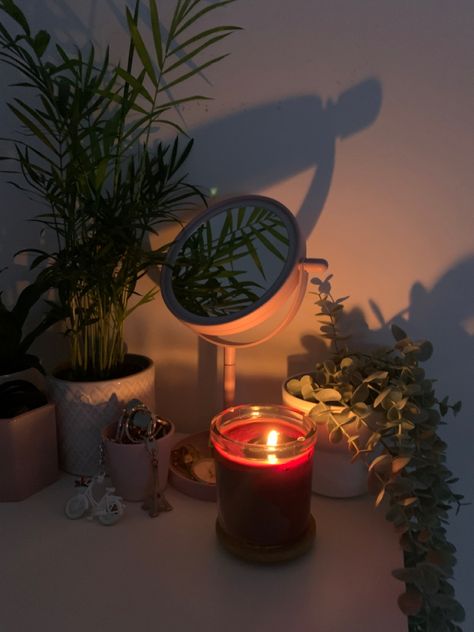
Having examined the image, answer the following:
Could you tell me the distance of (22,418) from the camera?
703 millimetres

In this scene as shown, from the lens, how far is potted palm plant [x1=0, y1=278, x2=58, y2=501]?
2.30ft

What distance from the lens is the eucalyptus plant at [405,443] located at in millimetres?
540

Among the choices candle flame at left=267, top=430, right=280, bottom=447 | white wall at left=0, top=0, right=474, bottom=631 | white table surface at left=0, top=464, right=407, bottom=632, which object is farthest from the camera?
white wall at left=0, top=0, right=474, bottom=631

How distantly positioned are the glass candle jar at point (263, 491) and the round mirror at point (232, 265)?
152 mm

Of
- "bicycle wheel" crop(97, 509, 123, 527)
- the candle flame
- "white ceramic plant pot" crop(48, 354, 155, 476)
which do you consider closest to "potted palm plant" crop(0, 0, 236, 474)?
"white ceramic plant pot" crop(48, 354, 155, 476)

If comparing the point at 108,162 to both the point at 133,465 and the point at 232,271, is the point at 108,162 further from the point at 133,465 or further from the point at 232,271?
the point at 133,465

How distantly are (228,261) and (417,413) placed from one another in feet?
1.07

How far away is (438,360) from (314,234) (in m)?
0.26

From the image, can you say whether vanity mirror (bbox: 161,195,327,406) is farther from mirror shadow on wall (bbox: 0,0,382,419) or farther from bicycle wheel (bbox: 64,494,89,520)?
bicycle wheel (bbox: 64,494,89,520)

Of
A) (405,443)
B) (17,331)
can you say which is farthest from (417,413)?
(17,331)

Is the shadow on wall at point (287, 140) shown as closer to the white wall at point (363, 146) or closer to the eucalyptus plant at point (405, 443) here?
the white wall at point (363, 146)

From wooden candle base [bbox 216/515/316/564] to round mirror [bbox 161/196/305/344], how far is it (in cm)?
25

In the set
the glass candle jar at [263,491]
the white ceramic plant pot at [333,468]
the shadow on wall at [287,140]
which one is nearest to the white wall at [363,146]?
the shadow on wall at [287,140]

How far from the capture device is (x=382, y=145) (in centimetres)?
76
